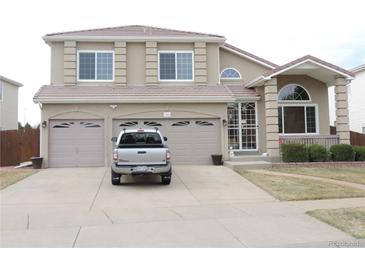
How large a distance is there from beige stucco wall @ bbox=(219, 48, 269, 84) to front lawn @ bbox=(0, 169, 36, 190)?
1231 centimetres

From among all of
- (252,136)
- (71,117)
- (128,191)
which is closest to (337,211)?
(128,191)

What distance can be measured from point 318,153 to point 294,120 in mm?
3345

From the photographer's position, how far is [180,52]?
20.6m

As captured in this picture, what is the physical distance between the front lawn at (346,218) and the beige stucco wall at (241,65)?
1347cm

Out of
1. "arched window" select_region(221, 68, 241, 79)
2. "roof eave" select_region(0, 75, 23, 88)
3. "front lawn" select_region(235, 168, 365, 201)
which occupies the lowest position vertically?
"front lawn" select_region(235, 168, 365, 201)

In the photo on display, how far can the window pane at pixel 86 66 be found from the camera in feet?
A: 65.0

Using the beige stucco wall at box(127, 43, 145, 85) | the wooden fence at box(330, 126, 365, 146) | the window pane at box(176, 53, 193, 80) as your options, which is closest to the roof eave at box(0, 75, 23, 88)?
the beige stucco wall at box(127, 43, 145, 85)

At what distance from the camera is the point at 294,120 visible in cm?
2045

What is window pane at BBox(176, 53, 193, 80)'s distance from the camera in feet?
67.1

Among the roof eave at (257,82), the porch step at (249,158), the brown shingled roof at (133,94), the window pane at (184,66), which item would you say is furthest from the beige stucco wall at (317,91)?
the porch step at (249,158)

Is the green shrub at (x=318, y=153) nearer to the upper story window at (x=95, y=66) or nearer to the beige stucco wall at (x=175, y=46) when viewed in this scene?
the beige stucco wall at (x=175, y=46)

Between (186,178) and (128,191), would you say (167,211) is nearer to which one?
(128,191)

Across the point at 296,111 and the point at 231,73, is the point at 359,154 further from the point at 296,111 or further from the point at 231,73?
the point at 231,73

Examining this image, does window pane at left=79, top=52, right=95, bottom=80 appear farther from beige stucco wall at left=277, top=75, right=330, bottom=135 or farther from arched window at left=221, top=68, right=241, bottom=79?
beige stucco wall at left=277, top=75, right=330, bottom=135
